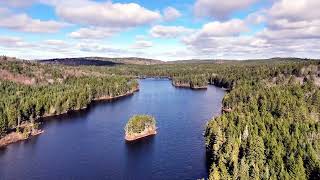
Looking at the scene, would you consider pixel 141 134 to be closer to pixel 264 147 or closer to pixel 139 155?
pixel 139 155

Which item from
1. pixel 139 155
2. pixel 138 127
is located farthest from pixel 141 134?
pixel 139 155

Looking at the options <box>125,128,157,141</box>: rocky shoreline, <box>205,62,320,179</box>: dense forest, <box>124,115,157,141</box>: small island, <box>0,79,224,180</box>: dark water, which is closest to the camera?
<box>205,62,320,179</box>: dense forest

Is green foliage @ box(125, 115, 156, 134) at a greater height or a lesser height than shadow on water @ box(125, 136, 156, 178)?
greater

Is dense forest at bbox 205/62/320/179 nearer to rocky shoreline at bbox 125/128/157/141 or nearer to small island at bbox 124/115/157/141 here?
small island at bbox 124/115/157/141

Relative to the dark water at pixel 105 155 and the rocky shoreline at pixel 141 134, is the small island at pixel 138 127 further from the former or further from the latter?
the dark water at pixel 105 155

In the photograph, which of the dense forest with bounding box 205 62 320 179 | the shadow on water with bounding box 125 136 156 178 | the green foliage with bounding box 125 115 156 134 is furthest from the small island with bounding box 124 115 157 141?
the dense forest with bounding box 205 62 320 179

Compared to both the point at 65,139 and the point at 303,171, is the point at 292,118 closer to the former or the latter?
the point at 303,171

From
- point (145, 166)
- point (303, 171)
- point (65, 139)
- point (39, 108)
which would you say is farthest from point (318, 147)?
point (39, 108)

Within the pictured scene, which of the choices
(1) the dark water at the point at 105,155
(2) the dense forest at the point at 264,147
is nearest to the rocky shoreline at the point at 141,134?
(1) the dark water at the point at 105,155
